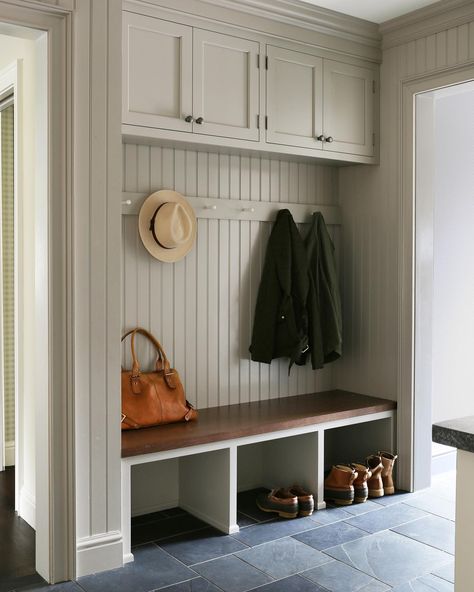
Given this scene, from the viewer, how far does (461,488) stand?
69.8 inches

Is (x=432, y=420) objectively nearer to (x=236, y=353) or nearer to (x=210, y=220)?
(x=236, y=353)

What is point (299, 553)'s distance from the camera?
303 centimetres

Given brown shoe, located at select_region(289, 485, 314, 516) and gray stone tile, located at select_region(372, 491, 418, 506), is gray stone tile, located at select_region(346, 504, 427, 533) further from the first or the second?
brown shoe, located at select_region(289, 485, 314, 516)

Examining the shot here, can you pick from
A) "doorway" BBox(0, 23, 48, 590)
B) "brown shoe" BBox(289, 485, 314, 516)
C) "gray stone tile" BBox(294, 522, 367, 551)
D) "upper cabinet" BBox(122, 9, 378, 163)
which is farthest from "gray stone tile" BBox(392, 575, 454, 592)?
"upper cabinet" BBox(122, 9, 378, 163)

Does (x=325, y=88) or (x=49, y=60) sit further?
(x=325, y=88)

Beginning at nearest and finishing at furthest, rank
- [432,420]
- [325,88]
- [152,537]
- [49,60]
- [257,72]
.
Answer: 1. [49,60]
2. [152,537]
3. [257,72]
4. [325,88]
5. [432,420]

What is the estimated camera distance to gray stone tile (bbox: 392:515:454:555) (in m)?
3.13

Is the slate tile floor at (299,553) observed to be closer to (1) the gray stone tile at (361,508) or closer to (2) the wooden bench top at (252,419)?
(1) the gray stone tile at (361,508)

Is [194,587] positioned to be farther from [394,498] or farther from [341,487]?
[394,498]

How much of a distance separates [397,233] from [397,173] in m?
0.32

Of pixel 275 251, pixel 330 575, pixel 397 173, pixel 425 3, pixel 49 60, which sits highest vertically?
pixel 425 3

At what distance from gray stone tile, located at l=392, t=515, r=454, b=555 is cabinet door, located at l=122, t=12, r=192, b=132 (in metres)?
2.09

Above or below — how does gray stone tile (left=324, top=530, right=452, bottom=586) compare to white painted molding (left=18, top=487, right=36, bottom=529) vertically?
below

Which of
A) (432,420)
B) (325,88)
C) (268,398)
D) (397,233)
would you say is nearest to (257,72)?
(325,88)
